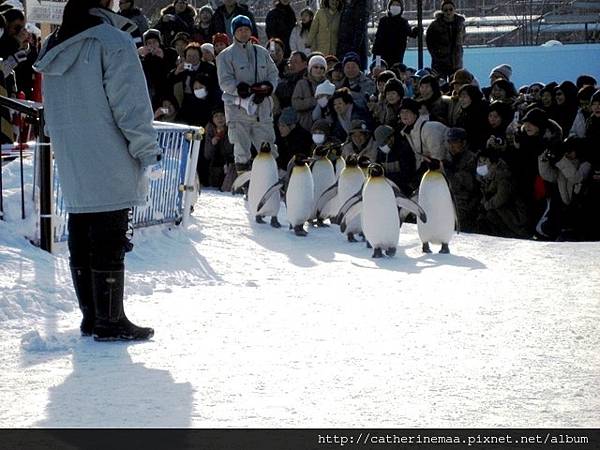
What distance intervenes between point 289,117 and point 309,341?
280 inches

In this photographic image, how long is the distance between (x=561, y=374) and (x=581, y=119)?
6.24 m

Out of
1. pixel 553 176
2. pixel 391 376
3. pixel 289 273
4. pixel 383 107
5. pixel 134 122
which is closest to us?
pixel 391 376

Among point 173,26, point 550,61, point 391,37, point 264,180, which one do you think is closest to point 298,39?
point 391,37

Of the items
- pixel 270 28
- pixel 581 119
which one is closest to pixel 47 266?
pixel 581 119

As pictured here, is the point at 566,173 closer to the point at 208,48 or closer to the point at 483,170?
the point at 483,170

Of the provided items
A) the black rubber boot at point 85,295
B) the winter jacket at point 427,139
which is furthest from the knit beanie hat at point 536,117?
the black rubber boot at point 85,295

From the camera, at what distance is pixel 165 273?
687 cm

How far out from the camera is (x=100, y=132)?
481cm

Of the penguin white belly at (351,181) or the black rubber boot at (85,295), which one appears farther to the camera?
the penguin white belly at (351,181)

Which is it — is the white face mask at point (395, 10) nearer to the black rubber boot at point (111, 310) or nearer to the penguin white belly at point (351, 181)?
the penguin white belly at point (351, 181)

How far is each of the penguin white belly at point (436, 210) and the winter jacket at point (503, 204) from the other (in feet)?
5.40

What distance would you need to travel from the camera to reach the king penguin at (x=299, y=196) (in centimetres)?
888

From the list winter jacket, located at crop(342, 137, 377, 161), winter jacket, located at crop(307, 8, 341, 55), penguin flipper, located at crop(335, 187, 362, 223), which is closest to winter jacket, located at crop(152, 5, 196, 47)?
winter jacket, located at crop(307, 8, 341, 55)

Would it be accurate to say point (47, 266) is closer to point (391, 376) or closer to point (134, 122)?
point (134, 122)
